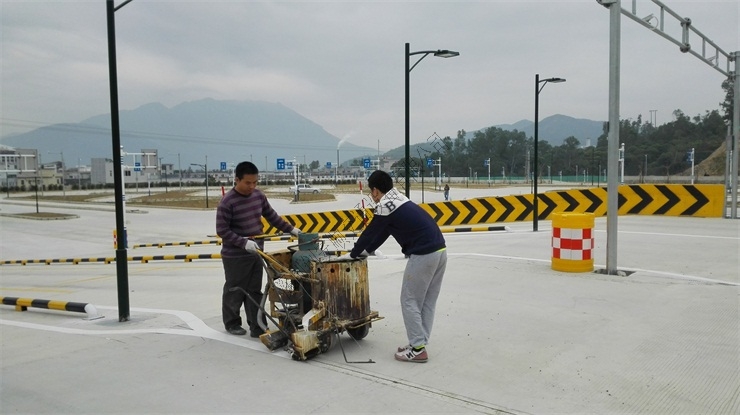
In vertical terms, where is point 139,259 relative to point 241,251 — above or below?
below

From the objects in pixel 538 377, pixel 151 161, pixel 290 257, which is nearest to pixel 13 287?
pixel 290 257

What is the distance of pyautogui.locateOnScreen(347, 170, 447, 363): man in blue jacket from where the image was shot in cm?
500

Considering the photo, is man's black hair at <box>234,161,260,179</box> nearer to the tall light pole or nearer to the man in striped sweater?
the man in striped sweater

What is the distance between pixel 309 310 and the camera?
559cm

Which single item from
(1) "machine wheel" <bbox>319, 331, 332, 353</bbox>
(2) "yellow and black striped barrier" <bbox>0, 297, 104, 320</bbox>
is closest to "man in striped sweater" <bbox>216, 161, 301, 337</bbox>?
(1) "machine wheel" <bbox>319, 331, 332, 353</bbox>

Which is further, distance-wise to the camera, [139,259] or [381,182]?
[139,259]

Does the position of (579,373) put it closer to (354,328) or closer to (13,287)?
(354,328)

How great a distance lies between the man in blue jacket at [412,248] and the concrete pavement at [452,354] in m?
0.30

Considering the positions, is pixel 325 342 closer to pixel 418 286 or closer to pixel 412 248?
pixel 418 286

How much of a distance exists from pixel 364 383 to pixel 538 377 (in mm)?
1516

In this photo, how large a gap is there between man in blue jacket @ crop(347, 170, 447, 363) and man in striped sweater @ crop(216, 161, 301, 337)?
49.7 inches

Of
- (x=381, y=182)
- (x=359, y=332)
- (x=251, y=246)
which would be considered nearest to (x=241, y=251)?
(x=251, y=246)

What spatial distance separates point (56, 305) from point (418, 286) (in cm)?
547

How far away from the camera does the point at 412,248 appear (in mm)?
5031
